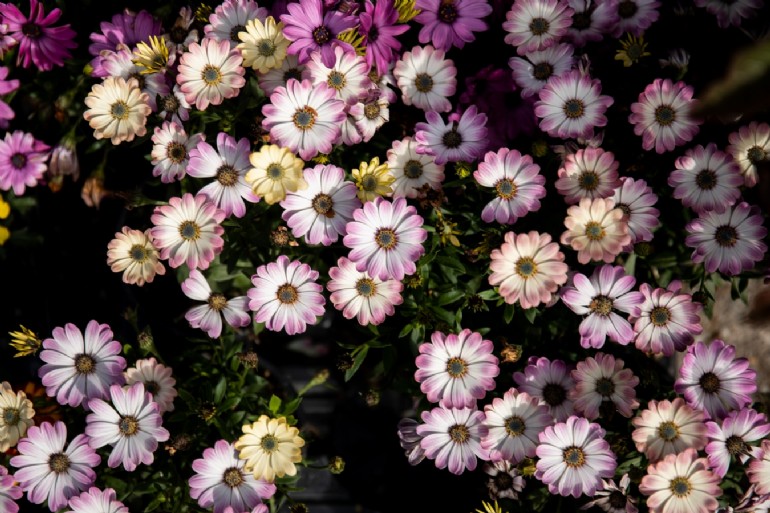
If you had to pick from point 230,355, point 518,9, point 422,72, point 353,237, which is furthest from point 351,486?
point 518,9

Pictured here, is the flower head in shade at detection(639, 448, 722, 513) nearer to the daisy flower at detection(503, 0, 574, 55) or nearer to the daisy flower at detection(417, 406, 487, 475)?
the daisy flower at detection(417, 406, 487, 475)

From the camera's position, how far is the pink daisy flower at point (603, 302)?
60.7 inches

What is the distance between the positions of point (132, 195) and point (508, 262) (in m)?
0.95

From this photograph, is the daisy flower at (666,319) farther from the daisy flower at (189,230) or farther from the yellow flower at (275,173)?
the daisy flower at (189,230)

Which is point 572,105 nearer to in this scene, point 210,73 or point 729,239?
point 729,239

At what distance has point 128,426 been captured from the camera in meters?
1.52

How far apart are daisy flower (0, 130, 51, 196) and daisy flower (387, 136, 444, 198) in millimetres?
1060

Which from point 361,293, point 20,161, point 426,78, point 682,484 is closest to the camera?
point 682,484

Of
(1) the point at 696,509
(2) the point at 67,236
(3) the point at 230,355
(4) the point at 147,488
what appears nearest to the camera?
(1) the point at 696,509

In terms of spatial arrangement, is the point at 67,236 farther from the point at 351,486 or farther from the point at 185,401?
Result: the point at 351,486

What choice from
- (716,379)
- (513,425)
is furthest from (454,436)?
(716,379)

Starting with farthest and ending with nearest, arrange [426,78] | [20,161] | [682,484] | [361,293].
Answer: [20,161], [426,78], [361,293], [682,484]

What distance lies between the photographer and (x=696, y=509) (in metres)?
1.49

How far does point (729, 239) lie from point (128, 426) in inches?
57.2
